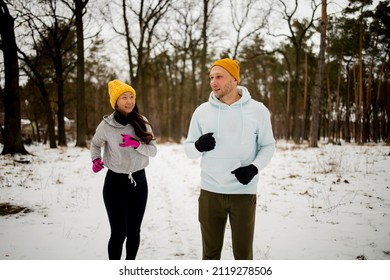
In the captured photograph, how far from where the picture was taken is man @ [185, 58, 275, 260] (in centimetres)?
204

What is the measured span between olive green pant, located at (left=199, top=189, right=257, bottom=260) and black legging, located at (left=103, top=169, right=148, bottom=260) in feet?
2.22

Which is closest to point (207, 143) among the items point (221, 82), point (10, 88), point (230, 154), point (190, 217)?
point (230, 154)

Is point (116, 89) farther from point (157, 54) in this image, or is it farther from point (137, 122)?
point (157, 54)

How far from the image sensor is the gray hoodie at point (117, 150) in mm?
2412

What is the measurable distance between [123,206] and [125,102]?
39.7 inches

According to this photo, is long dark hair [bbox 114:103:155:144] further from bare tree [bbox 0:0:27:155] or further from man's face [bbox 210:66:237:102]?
bare tree [bbox 0:0:27:155]

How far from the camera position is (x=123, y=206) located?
236cm

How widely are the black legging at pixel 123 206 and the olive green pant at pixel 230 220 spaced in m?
0.68

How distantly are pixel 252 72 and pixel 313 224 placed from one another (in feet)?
79.6

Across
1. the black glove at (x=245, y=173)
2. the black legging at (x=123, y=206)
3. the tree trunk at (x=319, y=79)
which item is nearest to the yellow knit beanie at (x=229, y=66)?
the black glove at (x=245, y=173)

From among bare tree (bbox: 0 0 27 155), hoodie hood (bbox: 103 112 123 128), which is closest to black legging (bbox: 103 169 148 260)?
hoodie hood (bbox: 103 112 123 128)
